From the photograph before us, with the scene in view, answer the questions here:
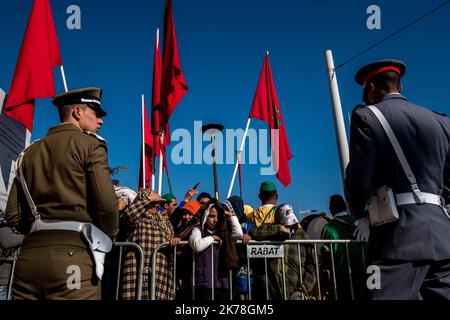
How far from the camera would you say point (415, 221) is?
2066 mm

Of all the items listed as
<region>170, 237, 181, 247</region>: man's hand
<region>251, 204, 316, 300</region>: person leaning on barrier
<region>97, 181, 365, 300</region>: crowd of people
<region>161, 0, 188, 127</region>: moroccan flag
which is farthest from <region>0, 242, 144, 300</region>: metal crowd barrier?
<region>161, 0, 188, 127</region>: moroccan flag

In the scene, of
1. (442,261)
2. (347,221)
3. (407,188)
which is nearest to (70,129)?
(407,188)

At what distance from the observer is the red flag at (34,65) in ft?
19.0

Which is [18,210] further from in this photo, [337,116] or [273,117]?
[273,117]

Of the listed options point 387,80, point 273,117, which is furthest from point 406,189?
point 273,117

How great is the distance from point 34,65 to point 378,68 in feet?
18.2

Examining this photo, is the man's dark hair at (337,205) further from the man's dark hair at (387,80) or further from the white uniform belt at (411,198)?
the white uniform belt at (411,198)

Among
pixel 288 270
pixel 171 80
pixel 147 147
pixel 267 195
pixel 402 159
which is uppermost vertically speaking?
pixel 171 80

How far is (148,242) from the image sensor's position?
15.0 feet

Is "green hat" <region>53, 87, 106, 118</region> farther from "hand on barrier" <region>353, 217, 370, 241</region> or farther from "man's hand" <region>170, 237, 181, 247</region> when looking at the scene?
"man's hand" <region>170, 237, 181, 247</region>

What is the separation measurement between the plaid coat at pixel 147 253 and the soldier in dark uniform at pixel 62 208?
207 centimetres

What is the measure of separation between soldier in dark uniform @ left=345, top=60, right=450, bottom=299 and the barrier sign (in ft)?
7.23

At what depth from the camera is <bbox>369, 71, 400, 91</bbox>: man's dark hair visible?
2512 millimetres
